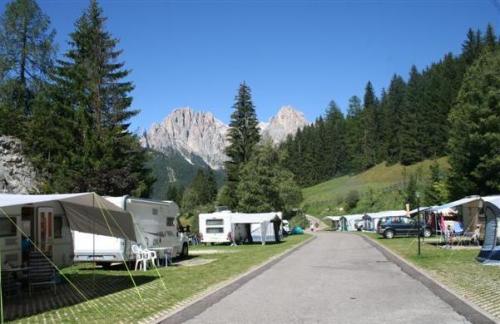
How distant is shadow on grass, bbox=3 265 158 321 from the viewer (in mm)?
11227

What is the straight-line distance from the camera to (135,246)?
65.5ft

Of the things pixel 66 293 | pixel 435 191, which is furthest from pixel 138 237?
pixel 435 191

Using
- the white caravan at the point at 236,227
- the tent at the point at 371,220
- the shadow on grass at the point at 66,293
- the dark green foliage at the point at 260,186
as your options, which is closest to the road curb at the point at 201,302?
the shadow on grass at the point at 66,293

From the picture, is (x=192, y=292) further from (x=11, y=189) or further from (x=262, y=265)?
(x=11, y=189)

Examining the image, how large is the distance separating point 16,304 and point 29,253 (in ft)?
8.44

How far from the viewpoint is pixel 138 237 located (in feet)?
Answer: 61.2

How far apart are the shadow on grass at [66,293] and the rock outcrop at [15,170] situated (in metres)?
22.7

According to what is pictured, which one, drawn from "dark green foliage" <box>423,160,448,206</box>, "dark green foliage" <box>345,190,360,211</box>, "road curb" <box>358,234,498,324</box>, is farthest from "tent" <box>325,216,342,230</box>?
"road curb" <box>358,234,498,324</box>

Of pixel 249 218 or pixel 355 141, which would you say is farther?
pixel 355 141

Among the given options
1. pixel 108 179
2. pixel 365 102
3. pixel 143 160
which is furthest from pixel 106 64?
pixel 365 102

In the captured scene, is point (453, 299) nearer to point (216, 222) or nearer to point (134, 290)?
point (134, 290)

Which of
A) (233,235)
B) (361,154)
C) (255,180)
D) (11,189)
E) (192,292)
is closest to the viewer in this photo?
(192,292)

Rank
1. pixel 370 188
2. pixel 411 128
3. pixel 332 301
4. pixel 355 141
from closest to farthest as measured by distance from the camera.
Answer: pixel 332 301, pixel 370 188, pixel 411 128, pixel 355 141

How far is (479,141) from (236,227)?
22.1m
